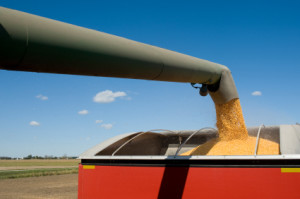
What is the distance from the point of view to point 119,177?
4078 millimetres

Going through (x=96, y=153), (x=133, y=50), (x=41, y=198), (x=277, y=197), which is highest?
(x=133, y=50)

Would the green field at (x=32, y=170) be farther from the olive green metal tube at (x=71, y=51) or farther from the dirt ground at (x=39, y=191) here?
the olive green metal tube at (x=71, y=51)

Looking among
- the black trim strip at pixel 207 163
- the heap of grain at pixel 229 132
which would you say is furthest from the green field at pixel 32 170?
the heap of grain at pixel 229 132

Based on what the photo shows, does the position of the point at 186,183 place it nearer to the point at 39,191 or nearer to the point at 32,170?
the point at 39,191

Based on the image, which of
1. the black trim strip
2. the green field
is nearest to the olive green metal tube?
the black trim strip

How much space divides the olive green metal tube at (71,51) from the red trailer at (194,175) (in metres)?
1.12

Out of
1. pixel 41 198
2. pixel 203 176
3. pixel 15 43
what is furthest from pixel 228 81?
pixel 41 198

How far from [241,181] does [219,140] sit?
151cm

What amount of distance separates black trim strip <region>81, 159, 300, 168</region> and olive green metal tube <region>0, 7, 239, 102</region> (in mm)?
1051

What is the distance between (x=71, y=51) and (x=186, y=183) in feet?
6.94

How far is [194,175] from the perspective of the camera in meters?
3.62

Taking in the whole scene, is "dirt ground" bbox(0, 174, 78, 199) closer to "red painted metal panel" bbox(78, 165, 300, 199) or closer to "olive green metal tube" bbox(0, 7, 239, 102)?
"red painted metal panel" bbox(78, 165, 300, 199)

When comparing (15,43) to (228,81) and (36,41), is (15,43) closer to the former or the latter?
(36,41)

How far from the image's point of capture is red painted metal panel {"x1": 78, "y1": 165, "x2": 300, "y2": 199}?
3260 mm
